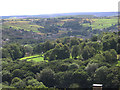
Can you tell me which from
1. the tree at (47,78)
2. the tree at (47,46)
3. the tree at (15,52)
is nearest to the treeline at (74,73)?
the tree at (47,78)

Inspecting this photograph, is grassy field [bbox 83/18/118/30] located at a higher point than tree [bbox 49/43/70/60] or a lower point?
higher

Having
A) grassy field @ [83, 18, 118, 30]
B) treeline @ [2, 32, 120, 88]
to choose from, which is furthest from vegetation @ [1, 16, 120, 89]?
grassy field @ [83, 18, 118, 30]

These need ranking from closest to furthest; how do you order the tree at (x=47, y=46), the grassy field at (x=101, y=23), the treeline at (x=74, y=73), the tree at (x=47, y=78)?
the treeline at (x=74, y=73)
the tree at (x=47, y=78)
the tree at (x=47, y=46)
the grassy field at (x=101, y=23)

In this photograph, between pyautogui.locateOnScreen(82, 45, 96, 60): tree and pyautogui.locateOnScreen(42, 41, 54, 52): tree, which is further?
pyautogui.locateOnScreen(42, 41, 54, 52): tree

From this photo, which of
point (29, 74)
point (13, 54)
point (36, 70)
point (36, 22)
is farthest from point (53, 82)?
point (36, 22)

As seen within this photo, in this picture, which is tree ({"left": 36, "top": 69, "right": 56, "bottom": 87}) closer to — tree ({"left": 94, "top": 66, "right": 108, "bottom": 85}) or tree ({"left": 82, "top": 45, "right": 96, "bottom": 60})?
tree ({"left": 94, "top": 66, "right": 108, "bottom": 85})

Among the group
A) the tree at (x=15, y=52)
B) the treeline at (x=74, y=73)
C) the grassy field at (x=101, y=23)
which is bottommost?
the tree at (x=15, y=52)

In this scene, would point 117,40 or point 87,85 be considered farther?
point 117,40

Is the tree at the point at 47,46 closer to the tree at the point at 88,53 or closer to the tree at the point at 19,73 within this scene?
the tree at the point at 88,53

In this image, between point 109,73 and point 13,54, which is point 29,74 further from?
point 13,54

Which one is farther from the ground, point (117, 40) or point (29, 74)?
point (117, 40)

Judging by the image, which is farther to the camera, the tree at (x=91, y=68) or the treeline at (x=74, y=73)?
the tree at (x=91, y=68)
